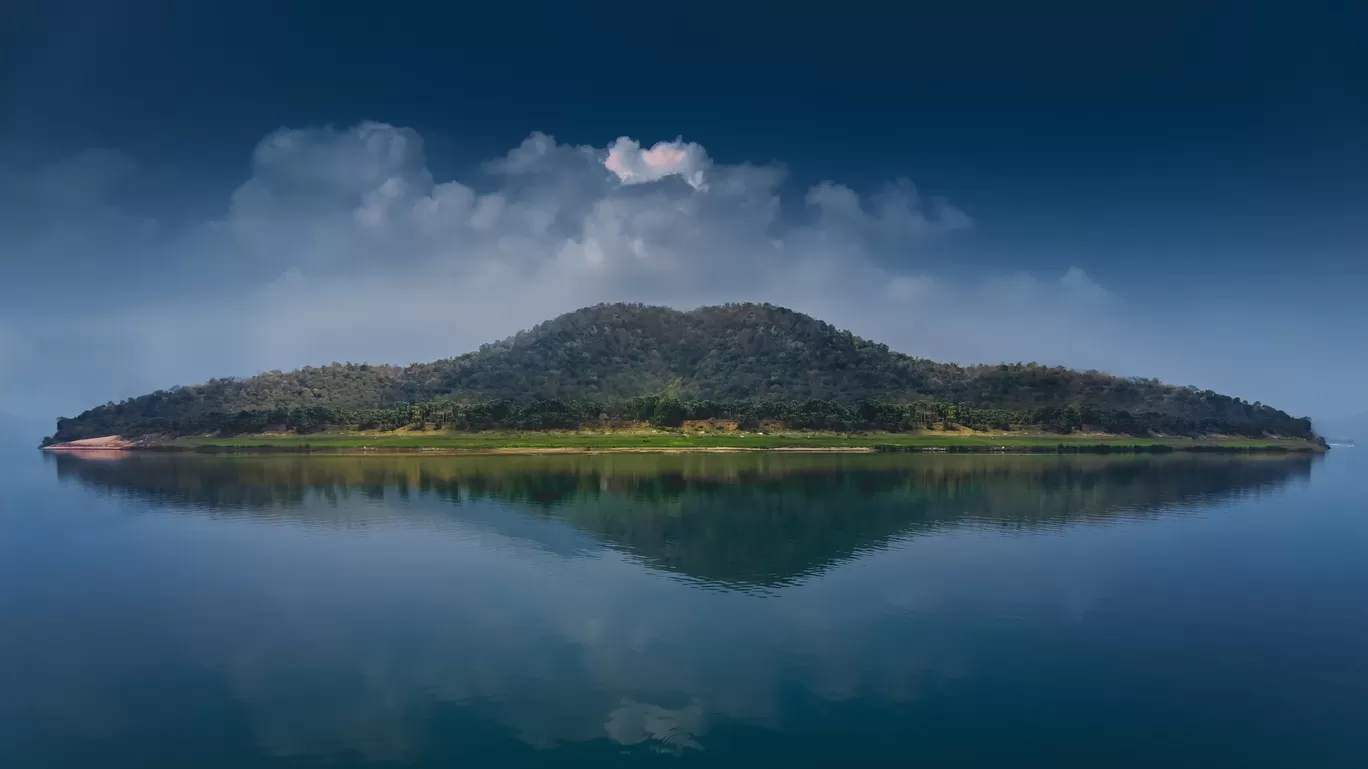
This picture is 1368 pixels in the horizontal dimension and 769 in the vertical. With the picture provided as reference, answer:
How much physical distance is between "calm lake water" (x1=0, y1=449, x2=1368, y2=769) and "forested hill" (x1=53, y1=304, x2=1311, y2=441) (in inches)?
4134

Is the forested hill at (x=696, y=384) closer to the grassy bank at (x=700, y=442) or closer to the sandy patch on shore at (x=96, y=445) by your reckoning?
the sandy patch on shore at (x=96, y=445)

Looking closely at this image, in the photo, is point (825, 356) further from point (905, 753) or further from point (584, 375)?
point (905, 753)

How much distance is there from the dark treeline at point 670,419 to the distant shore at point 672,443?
2.53 m

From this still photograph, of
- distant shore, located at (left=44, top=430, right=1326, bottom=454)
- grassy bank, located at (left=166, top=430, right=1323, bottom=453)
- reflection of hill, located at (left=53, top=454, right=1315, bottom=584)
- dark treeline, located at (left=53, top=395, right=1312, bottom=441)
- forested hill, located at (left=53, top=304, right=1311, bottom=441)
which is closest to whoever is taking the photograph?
reflection of hill, located at (left=53, top=454, right=1315, bottom=584)

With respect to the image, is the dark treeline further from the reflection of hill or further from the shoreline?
the reflection of hill

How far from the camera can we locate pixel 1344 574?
30.1 metres

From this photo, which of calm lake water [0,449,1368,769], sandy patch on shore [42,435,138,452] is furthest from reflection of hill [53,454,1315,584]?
sandy patch on shore [42,435,138,452]

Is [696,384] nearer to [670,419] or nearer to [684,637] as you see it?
[670,419]

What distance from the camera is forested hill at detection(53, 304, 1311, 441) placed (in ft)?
478

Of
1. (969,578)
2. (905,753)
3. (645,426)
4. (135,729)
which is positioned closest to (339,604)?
(135,729)

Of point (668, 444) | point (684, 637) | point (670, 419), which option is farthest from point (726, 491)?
point (670, 419)

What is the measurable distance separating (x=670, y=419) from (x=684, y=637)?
330 ft

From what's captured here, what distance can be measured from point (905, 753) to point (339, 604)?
19324 mm

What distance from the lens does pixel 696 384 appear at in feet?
592
